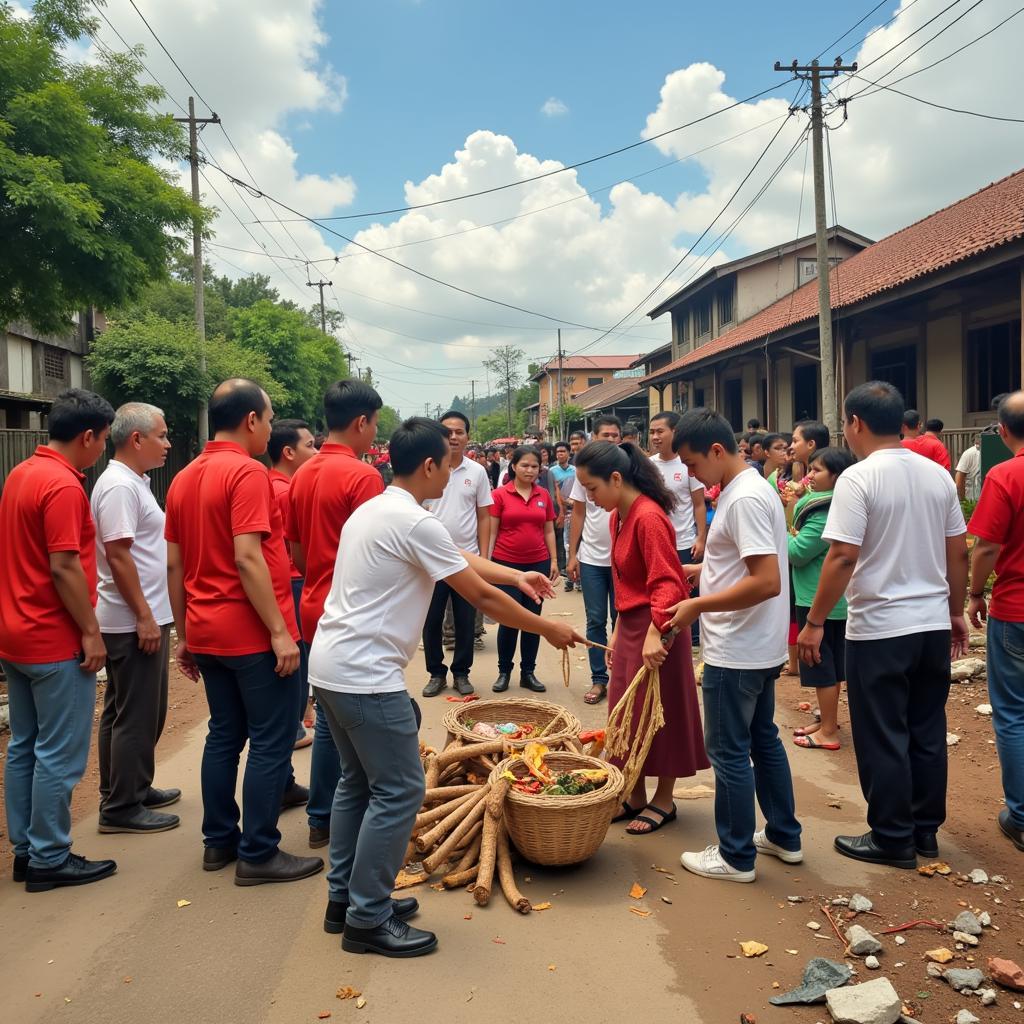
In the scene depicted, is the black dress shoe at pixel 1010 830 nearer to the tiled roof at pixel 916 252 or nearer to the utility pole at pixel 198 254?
the tiled roof at pixel 916 252

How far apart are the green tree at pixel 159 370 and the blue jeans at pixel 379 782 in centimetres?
1924

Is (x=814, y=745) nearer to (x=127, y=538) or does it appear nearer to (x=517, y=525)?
(x=517, y=525)

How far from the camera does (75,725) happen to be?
359 centimetres

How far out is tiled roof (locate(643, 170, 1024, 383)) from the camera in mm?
11477

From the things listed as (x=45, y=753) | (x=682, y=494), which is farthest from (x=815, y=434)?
(x=45, y=753)

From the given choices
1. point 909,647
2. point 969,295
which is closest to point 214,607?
point 909,647

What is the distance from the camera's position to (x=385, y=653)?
2.88 meters

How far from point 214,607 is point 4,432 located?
7.58m

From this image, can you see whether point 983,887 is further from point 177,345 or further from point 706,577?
point 177,345

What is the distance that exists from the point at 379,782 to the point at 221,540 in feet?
4.23

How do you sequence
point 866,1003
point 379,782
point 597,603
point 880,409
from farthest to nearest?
point 597,603, point 880,409, point 379,782, point 866,1003

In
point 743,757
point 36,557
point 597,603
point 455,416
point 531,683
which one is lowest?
point 531,683

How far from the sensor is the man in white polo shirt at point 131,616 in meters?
3.94

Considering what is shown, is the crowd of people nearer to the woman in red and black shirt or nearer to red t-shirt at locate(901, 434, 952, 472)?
the woman in red and black shirt
